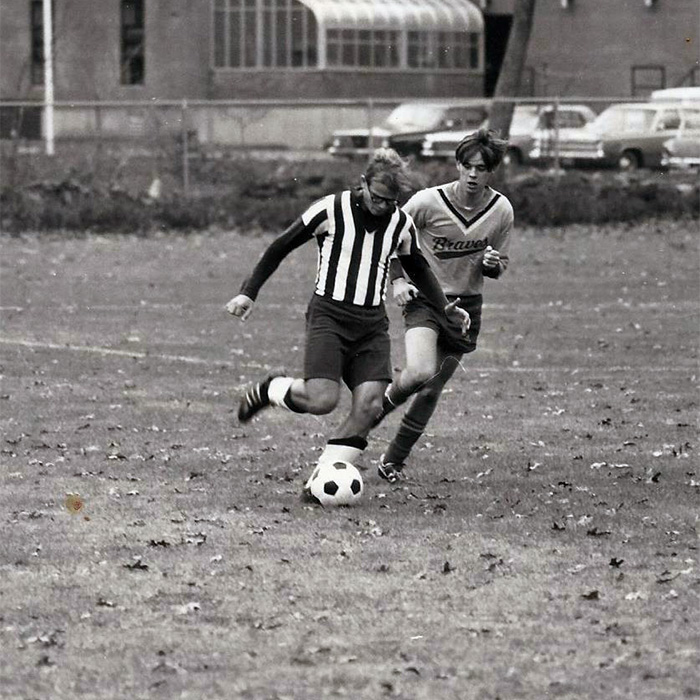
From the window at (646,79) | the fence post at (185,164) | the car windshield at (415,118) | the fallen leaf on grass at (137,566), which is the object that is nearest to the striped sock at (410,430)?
the fallen leaf on grass at (137,566)

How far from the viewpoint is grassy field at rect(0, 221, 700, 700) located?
5945 millimetres

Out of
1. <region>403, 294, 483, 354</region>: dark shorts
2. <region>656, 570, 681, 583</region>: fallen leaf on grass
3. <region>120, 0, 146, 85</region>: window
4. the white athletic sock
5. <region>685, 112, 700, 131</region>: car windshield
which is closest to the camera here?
<region>656, 570, 681, 583</region>: fallen leaf on grass

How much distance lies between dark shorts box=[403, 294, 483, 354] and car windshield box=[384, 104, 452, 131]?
2627 cm

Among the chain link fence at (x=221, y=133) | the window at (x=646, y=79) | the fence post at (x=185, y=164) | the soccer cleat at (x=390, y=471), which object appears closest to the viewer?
the soccer cleat at (x=390, y=471)

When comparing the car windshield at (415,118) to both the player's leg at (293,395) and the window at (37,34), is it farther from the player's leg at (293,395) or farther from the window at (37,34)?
the player's leg at (293,395)

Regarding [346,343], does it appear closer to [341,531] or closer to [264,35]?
[341,531]

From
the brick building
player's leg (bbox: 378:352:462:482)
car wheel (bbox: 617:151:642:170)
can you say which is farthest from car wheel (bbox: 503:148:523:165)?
player's leg (bbox: 378:352:462:482)

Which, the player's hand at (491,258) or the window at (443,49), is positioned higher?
the player's hand at (491,258)

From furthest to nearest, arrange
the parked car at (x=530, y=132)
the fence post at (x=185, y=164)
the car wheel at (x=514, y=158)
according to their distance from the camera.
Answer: the car wheel at (x=514, y=158)
the parked car at (x=530, y=132)
the fence post at (x=185, y=164)

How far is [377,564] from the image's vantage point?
7.52 meters

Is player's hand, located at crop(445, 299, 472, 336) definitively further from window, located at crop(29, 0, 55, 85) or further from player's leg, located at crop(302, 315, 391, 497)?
window, located at crop(29, 0, 55, 85)

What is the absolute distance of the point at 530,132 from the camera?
33.5m

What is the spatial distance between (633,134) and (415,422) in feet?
86.0

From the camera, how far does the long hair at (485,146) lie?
909cm
